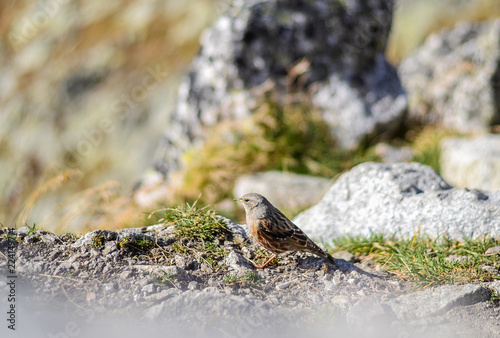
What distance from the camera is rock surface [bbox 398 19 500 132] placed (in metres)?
9.82

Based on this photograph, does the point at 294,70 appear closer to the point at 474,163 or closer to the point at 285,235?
the point at 474,163

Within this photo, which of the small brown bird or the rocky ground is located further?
the small brown bird

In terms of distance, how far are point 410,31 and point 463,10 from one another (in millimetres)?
1525

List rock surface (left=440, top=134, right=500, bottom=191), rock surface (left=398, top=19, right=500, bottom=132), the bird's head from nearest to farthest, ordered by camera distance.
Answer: the bird's head
rock surface (left=440, top=134, right=500, bottom=191)
rock surface (left=398, top=19, right=500, bottom=132)

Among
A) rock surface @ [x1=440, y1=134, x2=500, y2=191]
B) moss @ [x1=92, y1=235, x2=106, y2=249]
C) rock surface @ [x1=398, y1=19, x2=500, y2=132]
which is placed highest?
moss @ [x1=92, y1=235, x2=106, y2=249]

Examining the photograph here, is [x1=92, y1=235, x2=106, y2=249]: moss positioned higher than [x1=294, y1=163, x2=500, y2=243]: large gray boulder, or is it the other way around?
[x1=92, y1=235, x2=106, y2=249]: moss

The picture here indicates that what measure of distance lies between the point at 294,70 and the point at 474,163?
11.7 ft

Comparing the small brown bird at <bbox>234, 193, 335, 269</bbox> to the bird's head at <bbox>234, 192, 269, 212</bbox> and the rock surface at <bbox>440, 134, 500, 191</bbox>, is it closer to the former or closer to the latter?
the bird's head at <bbox>234, 192, 269, 212</bbox>

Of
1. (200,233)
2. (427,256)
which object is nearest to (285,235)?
(200,233)

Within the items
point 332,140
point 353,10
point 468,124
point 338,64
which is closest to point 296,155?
point 332,140

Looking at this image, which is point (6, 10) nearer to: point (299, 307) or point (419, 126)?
point (419, 126)

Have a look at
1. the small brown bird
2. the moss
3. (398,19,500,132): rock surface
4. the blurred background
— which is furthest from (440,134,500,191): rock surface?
the moss

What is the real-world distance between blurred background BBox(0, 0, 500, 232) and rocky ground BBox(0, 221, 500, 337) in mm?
7629

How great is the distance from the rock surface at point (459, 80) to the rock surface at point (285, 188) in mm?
4414
